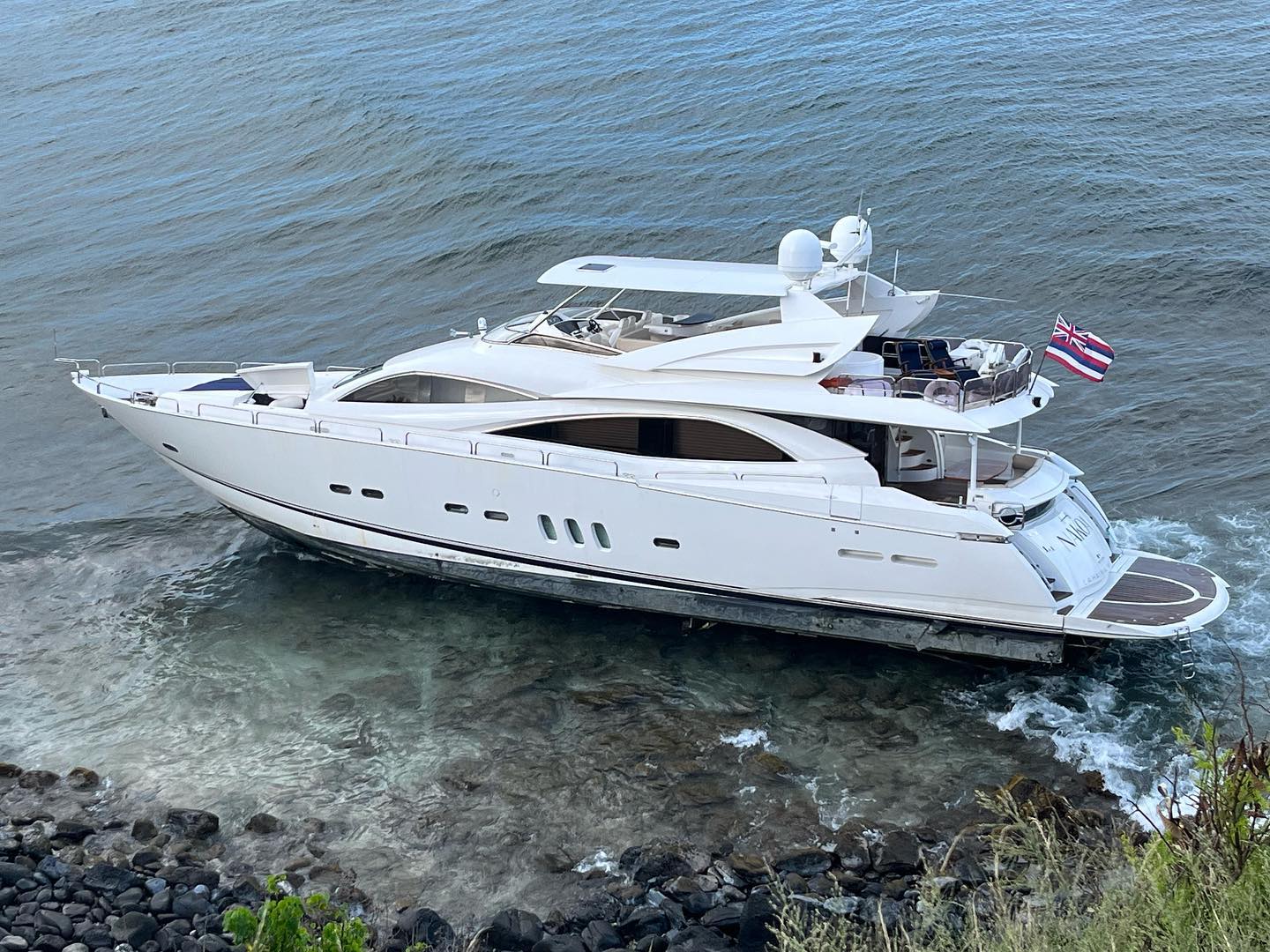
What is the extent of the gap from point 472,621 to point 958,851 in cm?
591

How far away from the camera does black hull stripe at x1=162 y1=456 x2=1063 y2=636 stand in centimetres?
1156

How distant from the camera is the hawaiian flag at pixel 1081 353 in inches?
444

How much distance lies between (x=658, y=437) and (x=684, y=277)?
1.79m

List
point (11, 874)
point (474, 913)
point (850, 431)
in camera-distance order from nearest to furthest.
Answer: point (11, 874) < point (474, 913) < point (850, 431)

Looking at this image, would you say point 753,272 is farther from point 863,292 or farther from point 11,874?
point 11,874

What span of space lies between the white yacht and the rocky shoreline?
2243 mm

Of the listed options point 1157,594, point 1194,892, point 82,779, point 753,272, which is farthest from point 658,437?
point 1194,892

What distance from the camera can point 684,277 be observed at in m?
12.9

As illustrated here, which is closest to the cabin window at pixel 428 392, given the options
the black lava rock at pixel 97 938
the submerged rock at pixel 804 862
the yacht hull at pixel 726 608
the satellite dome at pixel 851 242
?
the yacht hull at pixel 726 608

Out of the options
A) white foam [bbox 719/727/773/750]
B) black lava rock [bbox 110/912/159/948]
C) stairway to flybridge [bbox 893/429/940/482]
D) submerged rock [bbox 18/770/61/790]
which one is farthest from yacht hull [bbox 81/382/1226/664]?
black lava rock [bbox 110/912/159/948]

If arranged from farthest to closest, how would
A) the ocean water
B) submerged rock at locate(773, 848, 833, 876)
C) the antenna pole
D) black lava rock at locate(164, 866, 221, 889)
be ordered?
the antenna pole < the ocean water < submerged rock at locate(773, 848, 833, 876) < black lava rock at locate(164, 866, 221, 889)

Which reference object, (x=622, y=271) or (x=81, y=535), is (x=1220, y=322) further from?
(x=81, y=535)

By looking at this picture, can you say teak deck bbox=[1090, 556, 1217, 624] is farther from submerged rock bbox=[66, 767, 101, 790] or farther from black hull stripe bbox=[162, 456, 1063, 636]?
submerged rock bbox=[66, 767, 101, 790]

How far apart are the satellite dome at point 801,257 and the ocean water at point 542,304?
384 cm
